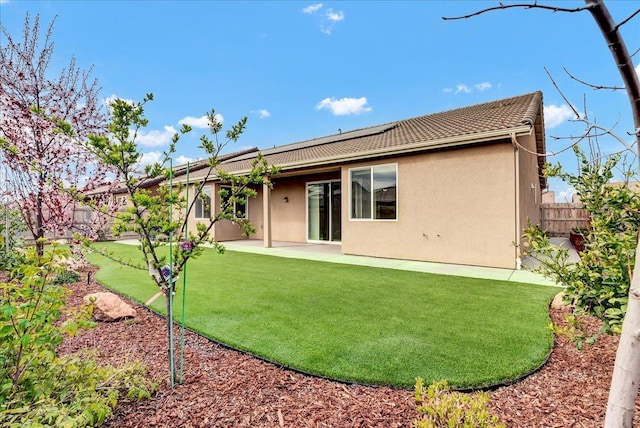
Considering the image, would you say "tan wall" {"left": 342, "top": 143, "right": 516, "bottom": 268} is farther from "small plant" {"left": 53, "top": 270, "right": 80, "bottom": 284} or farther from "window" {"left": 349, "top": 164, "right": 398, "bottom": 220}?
"small plant" {"left": 53, "top": 270, "right": 80, "bottom": 284}

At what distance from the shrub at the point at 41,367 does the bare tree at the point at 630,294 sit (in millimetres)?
2651

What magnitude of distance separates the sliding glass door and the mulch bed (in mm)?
9687

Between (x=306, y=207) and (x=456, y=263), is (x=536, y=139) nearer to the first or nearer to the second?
(x=456, y=263)

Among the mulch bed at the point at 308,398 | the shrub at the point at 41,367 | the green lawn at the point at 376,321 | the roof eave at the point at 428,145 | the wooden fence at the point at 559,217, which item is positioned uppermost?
the roof eave at the point at 428,145

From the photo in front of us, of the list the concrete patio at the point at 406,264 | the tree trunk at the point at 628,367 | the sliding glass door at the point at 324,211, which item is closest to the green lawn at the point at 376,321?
the concrete patio at the point at 406,264

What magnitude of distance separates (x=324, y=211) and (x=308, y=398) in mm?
10749

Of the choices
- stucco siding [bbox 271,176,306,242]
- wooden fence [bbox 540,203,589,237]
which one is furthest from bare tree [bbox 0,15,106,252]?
wooden fence [bbox 540,203,589,237]

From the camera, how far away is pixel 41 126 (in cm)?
603

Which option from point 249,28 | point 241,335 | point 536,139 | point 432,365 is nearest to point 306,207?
point 249,28

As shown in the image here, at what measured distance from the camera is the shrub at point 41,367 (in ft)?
6.14

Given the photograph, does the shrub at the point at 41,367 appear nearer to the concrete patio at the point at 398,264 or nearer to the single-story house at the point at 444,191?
the single-story house at the point at 444,191

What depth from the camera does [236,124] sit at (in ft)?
9.83

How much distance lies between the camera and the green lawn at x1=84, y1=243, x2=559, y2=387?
3053 mm

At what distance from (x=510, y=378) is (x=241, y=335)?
281cm
